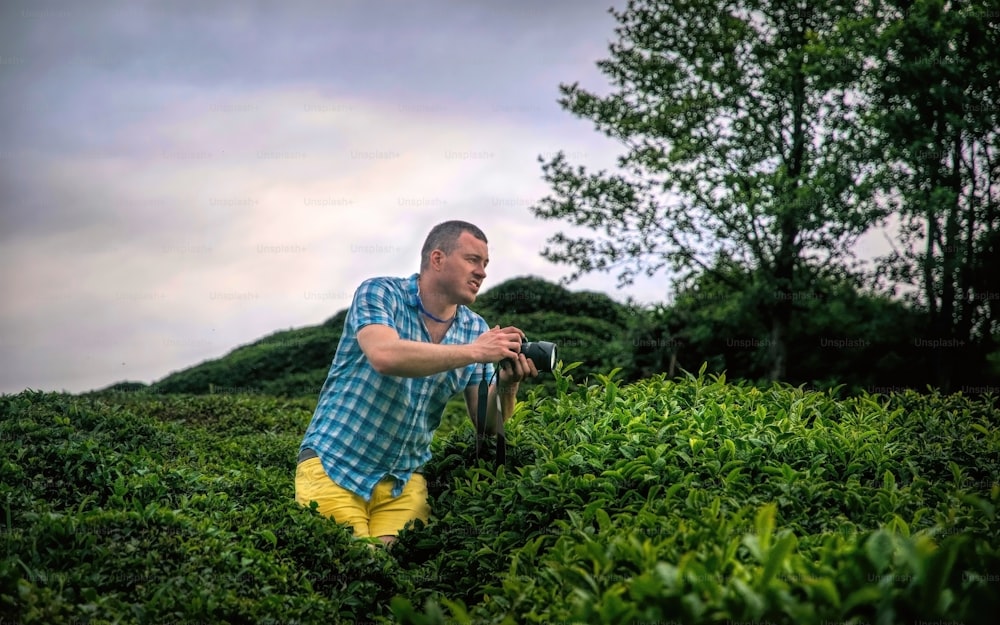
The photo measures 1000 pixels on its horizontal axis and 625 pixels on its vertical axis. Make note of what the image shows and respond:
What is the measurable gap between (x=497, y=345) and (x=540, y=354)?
13.1 inches

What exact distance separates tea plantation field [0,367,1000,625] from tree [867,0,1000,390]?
7.15 meters

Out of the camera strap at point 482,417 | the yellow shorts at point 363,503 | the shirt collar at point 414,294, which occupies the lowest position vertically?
the yellow shorts at point 363,503

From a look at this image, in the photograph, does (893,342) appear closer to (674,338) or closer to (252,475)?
(674,338)

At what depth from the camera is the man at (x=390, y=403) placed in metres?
4.84

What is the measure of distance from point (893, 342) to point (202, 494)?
11.0 metres

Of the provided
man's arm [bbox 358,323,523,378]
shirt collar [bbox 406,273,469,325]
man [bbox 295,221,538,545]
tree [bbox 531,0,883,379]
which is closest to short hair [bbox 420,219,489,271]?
man [bbox 295,221,538,545]

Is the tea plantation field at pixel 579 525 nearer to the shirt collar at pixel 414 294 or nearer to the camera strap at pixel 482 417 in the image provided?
the camera strap at pixel 482 417

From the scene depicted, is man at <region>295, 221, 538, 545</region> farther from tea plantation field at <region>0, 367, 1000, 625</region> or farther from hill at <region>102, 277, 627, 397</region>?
hill at <region>102, 277, 627, 397</region>

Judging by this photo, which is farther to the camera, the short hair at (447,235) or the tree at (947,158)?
the tree at (947,158)

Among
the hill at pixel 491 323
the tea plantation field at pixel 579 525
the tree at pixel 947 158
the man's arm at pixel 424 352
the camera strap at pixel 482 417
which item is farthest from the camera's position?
the hill at pixel 491 323

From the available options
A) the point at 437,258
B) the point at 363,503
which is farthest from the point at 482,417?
the point at 437,258

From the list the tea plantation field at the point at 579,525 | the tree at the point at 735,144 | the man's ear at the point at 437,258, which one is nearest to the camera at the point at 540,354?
the tea plantation field at the point at 579,525

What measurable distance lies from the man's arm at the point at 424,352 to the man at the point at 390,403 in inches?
2.2

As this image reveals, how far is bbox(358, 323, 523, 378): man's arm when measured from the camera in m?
4.44
